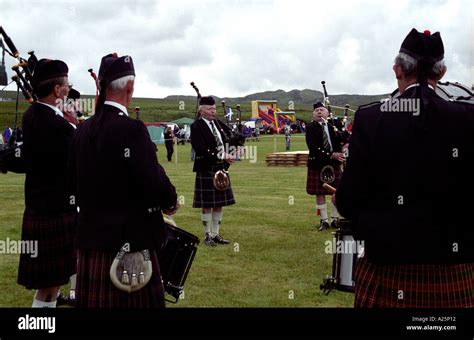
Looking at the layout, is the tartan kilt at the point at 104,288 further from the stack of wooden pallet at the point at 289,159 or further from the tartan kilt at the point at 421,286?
the stack of wooden pallet at the point at 289,159

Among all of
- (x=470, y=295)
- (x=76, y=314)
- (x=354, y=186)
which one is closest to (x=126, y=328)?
(x=76, y=314)

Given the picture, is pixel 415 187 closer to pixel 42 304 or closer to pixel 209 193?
pixel 42 304

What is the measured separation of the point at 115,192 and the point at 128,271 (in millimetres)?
446

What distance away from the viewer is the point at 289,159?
64.8 ft

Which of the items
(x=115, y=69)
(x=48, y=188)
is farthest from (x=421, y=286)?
(x=48, y=188)

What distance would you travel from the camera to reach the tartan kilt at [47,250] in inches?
159

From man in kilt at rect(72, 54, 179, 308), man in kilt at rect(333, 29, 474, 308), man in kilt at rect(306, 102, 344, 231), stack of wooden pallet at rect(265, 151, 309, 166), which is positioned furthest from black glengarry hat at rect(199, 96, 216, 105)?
stack of wooden pallet at rect(265, 151, 309, 166)

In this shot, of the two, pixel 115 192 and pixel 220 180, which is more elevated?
pixel 115 192

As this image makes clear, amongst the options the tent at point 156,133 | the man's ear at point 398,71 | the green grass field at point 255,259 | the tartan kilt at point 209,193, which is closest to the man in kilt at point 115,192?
the man's ear at point 398,71

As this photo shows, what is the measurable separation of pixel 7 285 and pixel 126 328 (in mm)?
3029

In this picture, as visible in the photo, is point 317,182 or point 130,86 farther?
point 317,182

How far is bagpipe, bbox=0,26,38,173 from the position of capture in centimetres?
414

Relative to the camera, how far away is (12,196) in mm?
12336

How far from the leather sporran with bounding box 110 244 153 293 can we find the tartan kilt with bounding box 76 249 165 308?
0.23ft
